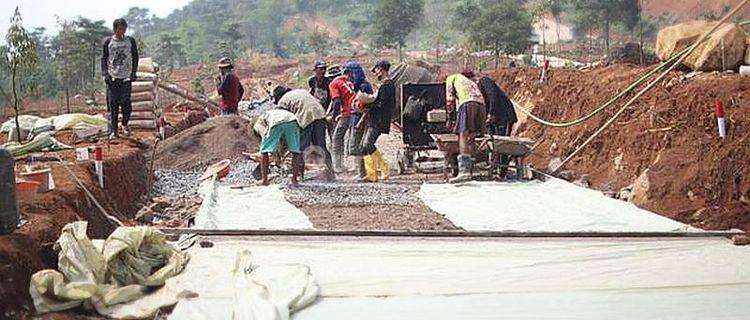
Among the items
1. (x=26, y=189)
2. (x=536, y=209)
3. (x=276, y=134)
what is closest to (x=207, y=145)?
(x=276, y=134)

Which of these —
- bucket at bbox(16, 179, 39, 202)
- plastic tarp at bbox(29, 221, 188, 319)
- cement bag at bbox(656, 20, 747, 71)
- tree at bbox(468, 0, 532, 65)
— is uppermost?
tree at bbox(468, 0, 532, 65)

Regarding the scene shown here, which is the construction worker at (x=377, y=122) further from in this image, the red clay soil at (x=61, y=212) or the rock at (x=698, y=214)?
the rock at (x=698, y=214)

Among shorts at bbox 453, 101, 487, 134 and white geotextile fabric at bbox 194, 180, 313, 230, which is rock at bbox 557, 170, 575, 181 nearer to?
shorts at bbox 453, 101, 487, 134

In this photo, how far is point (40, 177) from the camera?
6867 millimetres

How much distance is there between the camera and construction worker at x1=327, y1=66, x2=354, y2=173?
11.8 metres

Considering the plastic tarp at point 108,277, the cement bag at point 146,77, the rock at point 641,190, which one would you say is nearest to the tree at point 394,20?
the cement bag at point 146,77

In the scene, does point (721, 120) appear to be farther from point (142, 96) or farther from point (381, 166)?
point (142, 96)

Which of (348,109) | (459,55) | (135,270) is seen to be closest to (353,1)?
(459,55)

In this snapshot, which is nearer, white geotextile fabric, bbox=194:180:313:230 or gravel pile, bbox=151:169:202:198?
white geotextile fabric, bbox=194:180:313:230

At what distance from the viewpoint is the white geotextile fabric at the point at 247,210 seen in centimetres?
805

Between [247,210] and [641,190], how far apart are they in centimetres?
400

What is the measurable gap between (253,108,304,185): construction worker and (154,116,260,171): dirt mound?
294 centimetres

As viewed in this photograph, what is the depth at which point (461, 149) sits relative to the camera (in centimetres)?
1072

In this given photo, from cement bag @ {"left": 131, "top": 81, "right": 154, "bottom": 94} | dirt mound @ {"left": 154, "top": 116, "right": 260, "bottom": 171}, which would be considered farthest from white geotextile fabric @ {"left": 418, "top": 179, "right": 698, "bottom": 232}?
cement bag @ {"left": 131, "top": 81, "right": 154, "bottom": 94}
